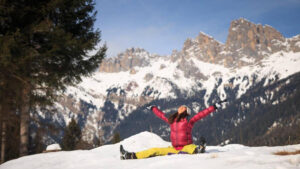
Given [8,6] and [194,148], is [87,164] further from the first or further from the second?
[8,6]

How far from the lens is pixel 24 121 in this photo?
13.2 metres

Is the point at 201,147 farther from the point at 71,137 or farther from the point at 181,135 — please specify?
the point at 71,137

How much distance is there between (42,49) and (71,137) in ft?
140

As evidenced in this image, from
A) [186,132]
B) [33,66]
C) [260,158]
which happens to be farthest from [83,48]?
[260,158]

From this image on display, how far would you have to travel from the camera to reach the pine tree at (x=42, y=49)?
1196 cm

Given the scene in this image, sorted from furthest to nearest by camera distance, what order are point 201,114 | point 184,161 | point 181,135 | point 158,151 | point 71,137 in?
point 71,137
point 201,114
point 181,135
point 158,151
point 184,161

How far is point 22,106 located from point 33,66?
6.83 feet

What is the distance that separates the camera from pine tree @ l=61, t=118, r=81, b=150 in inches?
2017

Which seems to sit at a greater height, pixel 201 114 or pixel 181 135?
pixel 201 114

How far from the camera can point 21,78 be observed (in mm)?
13039

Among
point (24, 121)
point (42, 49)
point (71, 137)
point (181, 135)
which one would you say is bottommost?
point (181, 135)

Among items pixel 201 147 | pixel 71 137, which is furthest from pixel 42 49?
pixel 71 137

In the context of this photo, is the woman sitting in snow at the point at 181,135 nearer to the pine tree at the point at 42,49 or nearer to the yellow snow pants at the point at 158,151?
the yellow snow pants at the point at 158,151

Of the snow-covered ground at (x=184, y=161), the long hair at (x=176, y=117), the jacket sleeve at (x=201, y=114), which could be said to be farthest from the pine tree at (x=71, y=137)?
the jacket sleeve at (x=201, y=114)
